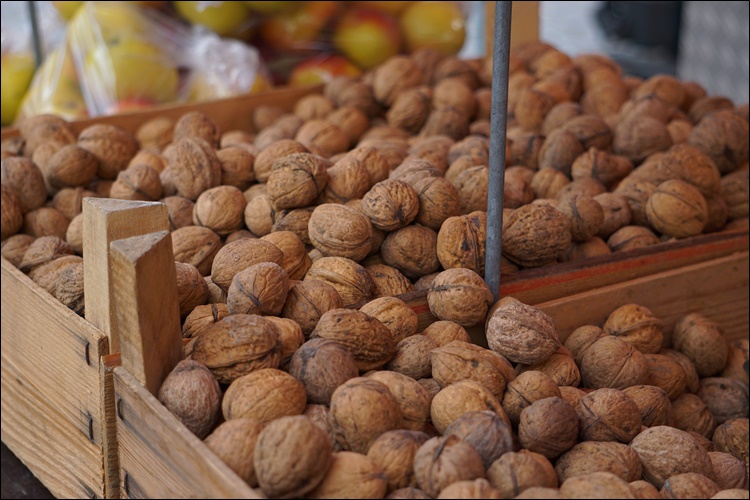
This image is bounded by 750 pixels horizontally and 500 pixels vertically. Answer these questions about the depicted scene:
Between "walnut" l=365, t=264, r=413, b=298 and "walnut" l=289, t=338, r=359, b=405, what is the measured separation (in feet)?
1.45

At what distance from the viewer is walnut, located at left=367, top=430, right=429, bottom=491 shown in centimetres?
144

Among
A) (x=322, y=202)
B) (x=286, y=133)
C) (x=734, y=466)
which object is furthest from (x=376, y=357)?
(x=286, y=133)

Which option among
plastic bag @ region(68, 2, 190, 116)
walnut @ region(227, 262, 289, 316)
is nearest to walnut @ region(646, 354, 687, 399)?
walnut @ region(227, 262, 289, 316)

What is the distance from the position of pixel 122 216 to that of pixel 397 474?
730mm

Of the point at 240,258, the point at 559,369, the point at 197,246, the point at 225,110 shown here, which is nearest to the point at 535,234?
the point at 559,369

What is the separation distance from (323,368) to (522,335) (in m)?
0.46

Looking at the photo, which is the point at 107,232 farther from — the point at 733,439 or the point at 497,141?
the point at 733,439

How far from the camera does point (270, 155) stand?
2473 millimetres

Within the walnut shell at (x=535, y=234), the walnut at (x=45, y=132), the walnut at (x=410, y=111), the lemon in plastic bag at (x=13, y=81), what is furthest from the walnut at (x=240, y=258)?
the lemon in plastic bag at (x=13, y=81)

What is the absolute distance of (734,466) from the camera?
5.77ft

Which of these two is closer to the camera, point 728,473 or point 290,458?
point 290,458

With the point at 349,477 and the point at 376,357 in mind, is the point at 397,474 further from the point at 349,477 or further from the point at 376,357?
the point at 376,357

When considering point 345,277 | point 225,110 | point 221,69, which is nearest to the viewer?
point 345,277

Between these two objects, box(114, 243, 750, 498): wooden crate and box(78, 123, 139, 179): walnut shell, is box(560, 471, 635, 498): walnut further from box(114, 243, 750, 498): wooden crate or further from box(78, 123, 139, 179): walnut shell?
box(78, 123, 139, 179): walnut shell
